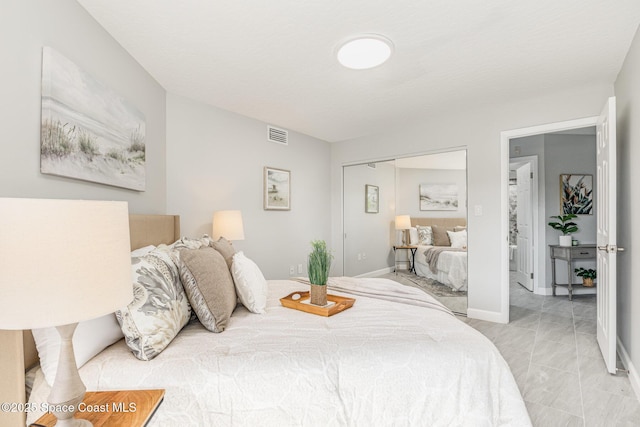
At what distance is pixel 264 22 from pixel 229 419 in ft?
7.09

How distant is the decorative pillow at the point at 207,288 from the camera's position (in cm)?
159

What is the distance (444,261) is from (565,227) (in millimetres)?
2110

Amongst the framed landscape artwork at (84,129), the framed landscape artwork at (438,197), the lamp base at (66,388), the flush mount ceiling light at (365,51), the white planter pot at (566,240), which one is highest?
the flush mount ceiling light at (365,51)

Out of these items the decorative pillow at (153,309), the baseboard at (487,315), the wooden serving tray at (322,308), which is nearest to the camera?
the decorative pillow at (153,309)

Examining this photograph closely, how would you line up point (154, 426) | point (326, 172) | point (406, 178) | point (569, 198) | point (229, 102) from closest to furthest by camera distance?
point (154, 426) → point (229, 102) → point (406, 178) → point (569, 198) → point (326, 172)

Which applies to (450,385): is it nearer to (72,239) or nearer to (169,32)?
(72,239)

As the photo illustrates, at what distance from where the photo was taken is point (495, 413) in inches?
51.4

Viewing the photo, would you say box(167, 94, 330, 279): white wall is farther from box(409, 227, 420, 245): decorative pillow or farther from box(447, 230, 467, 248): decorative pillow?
box(447, 230, 467, 248): decorative pillow

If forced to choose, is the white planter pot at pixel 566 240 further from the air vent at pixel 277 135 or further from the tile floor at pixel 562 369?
the air vent at pixel 277 135

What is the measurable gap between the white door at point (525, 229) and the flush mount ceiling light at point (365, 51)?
12.9 ft

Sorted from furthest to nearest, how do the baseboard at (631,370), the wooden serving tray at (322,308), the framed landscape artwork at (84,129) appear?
the baseboard at (631,370), the wooden serving tray at (322,308), the framed landscape artwork at (84,129)

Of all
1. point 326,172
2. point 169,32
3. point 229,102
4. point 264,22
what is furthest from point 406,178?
point 169,32

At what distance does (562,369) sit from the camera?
2.43m

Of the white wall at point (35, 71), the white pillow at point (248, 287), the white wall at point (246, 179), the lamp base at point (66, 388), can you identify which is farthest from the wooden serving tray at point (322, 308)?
the white wall at point (246, 179)
